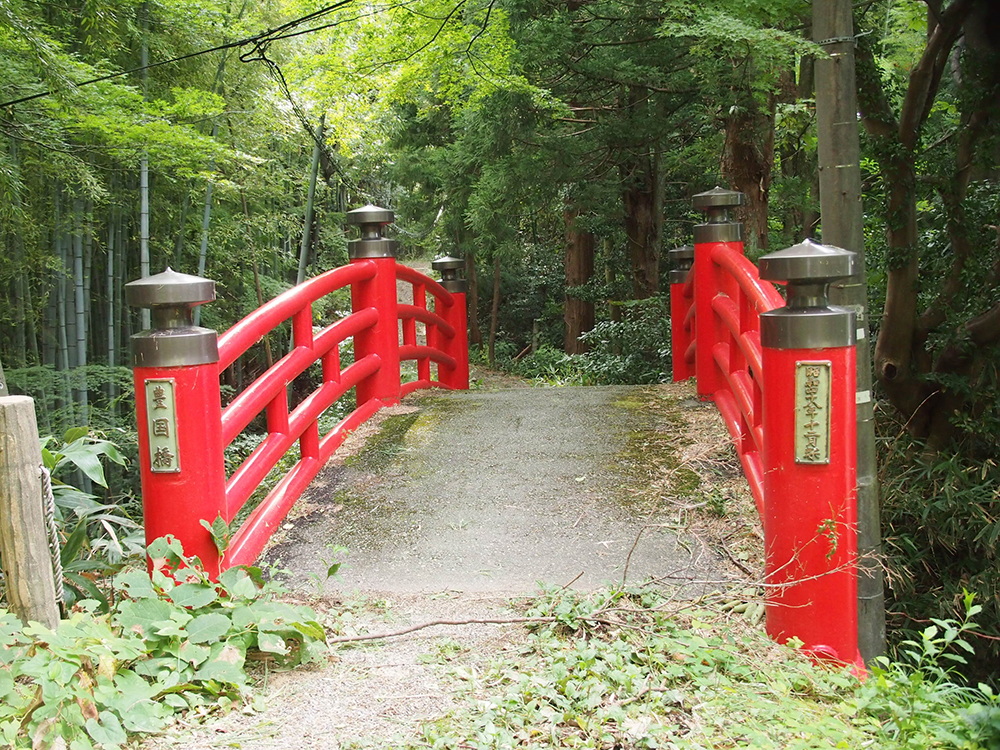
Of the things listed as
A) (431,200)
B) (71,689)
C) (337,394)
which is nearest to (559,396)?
(337,394)

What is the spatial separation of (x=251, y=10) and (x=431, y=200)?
4.32 meters

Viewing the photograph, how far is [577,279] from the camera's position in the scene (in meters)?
13.4

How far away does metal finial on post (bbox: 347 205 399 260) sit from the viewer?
5082 millimetres

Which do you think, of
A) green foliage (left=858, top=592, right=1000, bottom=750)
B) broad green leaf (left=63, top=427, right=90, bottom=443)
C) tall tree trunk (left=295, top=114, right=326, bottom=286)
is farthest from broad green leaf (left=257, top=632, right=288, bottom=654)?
tall tree trunk (left=295, top=114, right=326, bottom=286)

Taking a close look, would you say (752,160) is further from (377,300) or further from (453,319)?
(377,300)

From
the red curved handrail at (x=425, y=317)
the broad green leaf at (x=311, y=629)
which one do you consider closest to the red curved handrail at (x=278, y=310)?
the red curved handrail at (x=425, y=317)

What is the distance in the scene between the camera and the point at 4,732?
1.99 meters

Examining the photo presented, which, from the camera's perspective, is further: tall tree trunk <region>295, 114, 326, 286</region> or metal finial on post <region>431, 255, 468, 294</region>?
tall tree trunk <region>295, 114, 326, 286</region>

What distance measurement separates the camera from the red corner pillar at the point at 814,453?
261cm

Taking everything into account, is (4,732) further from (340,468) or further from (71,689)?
(340,468)

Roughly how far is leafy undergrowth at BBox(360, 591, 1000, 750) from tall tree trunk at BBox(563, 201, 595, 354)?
413 inches

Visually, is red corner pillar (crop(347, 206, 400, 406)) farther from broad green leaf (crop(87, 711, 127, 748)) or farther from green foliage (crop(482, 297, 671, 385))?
green foliage (crop(482, 297, 671, 385))

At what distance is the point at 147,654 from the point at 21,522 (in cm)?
49

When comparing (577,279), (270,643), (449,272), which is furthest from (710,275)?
(577,279)
